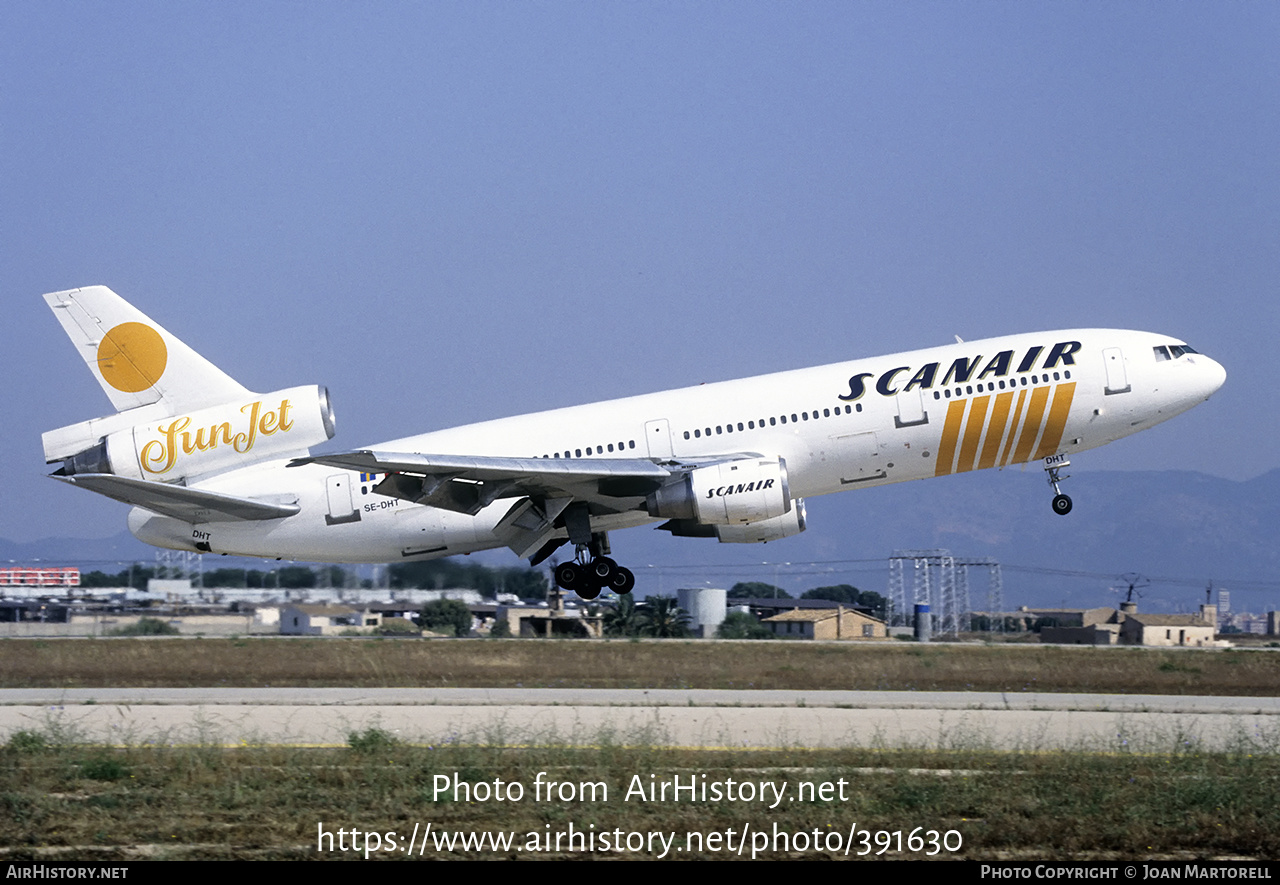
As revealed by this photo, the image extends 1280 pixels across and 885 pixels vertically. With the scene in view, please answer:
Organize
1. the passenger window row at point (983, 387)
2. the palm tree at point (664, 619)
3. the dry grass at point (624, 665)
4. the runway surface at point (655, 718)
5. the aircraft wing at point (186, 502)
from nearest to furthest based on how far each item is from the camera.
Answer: the runway surface at point (655, 718) → the aircraft wing at point (186, 502) → the passenger window row at point (983, 387) → the dry grass at point (624, 665) → the palm tree at point (664, 619)

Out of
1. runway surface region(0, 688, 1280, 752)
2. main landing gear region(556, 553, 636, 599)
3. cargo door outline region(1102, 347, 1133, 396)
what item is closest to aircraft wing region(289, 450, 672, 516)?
main landing gear region(556, 553, 636, 599)

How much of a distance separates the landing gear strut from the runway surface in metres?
2.32

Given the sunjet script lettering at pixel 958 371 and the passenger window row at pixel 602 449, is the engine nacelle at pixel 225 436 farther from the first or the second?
the sunjet script lettering at pixel 958 371

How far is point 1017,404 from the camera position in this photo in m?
28.8

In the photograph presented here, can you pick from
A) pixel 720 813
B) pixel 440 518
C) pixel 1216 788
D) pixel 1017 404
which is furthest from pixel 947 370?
pixel 720 813

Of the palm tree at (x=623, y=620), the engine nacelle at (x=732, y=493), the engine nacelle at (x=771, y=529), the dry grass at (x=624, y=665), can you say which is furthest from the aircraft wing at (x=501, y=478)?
the palm tree at (x=623, y=620)

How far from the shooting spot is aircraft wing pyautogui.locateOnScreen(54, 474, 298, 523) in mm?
28123

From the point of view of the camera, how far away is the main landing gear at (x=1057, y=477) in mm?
30188

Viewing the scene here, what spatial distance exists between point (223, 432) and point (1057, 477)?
62.8 feet

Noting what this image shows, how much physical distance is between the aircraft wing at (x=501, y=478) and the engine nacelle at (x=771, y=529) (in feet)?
8.66

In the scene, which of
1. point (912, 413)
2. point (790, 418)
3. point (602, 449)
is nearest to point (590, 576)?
point (602, 449)

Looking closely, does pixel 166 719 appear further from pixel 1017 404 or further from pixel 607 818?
pixel 1017 404

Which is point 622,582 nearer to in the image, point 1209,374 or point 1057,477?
point 1057,477

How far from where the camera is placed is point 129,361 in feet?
103
